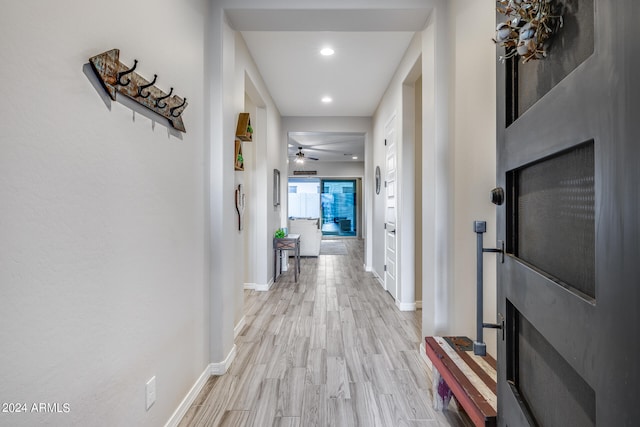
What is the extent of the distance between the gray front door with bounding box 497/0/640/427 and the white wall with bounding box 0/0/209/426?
1.26 metres

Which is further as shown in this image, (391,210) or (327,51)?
(391,210)

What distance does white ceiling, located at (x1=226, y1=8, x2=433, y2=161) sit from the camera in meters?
2.29

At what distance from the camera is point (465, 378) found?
58.7 inches

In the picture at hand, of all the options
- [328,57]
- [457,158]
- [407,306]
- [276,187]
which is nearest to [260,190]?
[276,187]

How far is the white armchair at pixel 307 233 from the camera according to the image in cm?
740

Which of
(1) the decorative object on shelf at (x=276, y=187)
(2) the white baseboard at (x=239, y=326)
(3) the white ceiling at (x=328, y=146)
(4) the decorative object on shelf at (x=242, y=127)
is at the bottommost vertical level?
(2) the white baseboard at (x=239, y=326)

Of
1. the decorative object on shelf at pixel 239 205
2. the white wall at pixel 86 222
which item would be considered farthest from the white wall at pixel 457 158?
the white wall at pixel 86 222

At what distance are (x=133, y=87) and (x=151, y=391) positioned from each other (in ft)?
4.32

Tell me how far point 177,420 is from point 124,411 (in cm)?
55

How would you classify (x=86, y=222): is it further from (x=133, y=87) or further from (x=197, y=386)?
(x=197, y=386)

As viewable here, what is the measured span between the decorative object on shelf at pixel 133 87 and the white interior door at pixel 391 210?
277 centimetres

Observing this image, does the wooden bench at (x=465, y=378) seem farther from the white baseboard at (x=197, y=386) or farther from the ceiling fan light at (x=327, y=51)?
the ceiling fan light at (x=327, y=51)

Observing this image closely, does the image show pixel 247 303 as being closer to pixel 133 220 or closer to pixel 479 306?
pixel 133 220

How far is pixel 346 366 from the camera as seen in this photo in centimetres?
234
